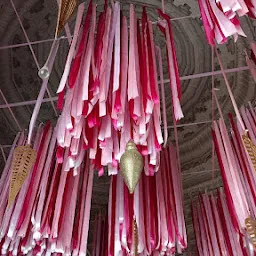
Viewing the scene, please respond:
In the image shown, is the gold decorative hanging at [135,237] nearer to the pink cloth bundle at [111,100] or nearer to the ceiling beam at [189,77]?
the pink cloth bundle at [111,100]

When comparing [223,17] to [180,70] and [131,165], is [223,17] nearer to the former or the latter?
[131,165]

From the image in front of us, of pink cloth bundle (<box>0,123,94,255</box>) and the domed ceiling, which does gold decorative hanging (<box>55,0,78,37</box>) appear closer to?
pink cloth bundle (<box>0,123,94,255</box>)

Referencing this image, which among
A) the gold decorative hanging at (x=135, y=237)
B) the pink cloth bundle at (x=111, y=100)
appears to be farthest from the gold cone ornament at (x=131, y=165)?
the gold decorative hanging at (x=135, y=237)

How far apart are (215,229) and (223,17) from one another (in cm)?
110

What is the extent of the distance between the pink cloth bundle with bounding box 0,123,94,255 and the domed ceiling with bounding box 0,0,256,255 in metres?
0.65

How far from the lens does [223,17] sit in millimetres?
1583

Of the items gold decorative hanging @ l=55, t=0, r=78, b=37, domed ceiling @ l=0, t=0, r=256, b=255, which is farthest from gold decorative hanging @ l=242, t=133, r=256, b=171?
domed ceiling @ l=0, t=0, r=256, b=255

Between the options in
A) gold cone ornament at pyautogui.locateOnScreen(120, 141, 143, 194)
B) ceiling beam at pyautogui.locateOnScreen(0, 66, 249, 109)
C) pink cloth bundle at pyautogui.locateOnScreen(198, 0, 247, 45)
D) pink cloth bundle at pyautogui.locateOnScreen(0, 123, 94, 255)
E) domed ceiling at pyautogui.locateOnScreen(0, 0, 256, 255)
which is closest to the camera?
pink cloth bundle at pyautogui.locateOnScreen(198, 0, 247, 45)

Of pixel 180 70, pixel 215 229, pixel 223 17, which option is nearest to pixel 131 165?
pixel 223 17

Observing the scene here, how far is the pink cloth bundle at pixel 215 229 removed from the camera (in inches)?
87.4

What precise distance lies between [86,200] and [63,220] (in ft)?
0.51

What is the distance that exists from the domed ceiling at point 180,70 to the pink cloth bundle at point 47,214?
0.65 meters

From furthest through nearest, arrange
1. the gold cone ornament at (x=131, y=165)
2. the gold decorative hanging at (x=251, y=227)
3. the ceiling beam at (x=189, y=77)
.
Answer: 1. the ceiling beam at (x=189, y=77)
2. the gold decorative hanging at (x=251, y=227)
3. the gold cone ornament at (x=131, y=165)

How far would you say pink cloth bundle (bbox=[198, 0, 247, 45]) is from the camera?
4.91ft
